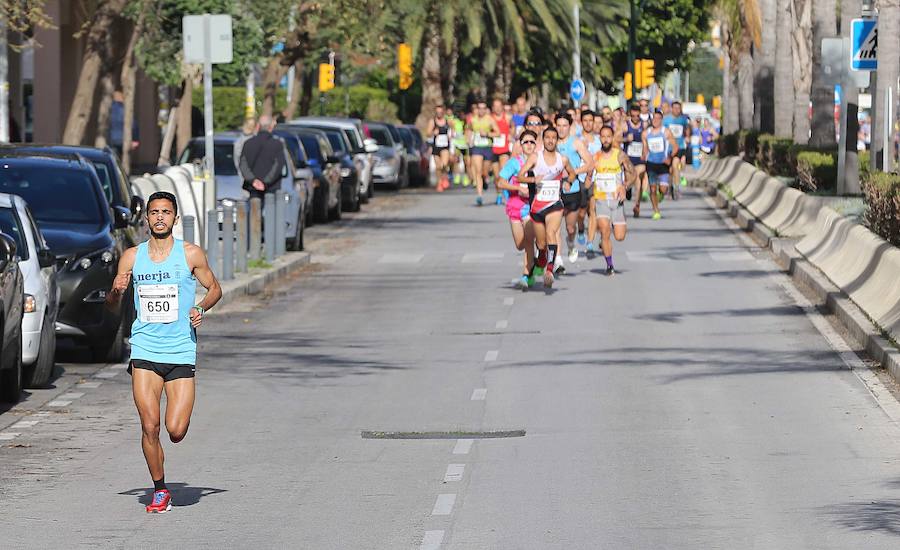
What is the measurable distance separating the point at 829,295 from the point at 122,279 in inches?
468

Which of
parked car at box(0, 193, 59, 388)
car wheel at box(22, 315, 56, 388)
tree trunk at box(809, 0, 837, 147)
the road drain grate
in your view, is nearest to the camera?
the road drain grate


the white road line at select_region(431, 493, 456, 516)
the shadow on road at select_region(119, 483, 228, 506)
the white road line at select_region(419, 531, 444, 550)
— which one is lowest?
the shadow on road at select_region(119, 483, 228, 506)

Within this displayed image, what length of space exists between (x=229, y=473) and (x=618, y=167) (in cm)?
1510

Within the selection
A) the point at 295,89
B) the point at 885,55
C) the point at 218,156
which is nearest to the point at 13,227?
the point at 218,156

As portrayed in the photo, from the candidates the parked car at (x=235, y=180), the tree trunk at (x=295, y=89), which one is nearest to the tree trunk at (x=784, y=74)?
the parked car at (x=235, y=180)

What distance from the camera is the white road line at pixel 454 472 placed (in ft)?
35.9

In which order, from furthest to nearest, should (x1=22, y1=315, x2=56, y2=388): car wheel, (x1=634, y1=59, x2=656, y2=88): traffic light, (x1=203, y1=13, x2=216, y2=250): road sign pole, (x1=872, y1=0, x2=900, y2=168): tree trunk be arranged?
(x1=634, y1=59, x2=656, y2=88): traffic light
(x1=872, y1=0, x2=900, y2=168): tree trunk
(x1=203, y1=13, x2=216, y2=250): road sign pole
(x1=22, y1=315, x2=56, y2=388): car wheel

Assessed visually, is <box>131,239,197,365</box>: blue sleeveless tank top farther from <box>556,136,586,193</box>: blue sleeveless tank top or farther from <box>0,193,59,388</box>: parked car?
<box>556,136,586,193</box>: blue sleeveless tank top

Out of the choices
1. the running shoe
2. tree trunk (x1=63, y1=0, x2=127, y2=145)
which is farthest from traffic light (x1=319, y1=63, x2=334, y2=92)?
the running shoe

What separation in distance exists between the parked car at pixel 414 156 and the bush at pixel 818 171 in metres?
19.3

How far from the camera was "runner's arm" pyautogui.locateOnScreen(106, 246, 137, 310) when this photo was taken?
10016 mm

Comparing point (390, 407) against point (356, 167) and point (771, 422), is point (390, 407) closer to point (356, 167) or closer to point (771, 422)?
point (771, 422)

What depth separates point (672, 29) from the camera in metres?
87.3

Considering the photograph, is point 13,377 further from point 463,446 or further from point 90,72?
point 90,72
